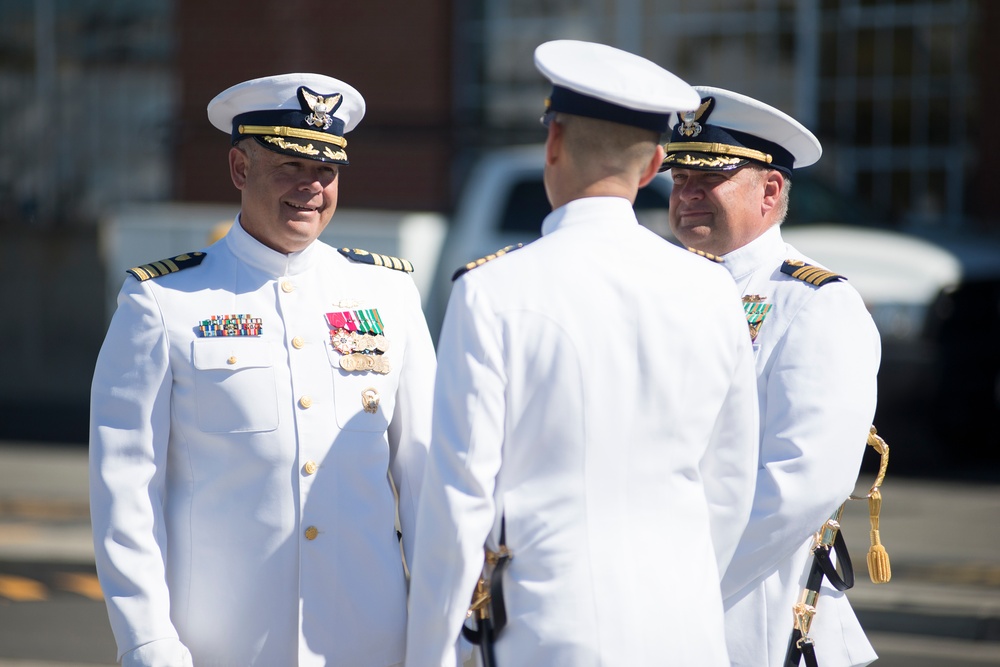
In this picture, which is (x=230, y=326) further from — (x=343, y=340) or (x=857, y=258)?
(x=857, y=258)

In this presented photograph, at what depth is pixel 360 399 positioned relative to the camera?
2900 mm

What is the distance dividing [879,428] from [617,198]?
26.4ft

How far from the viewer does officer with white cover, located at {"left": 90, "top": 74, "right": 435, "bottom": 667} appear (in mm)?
2711

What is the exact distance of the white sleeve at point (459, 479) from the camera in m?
2.25

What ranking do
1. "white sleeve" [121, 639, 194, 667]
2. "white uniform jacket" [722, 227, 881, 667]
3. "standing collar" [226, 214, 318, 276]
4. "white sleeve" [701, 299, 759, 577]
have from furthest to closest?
"standing collar" [226, 214, 318, 276] < "white uniform jacket" [722, 227, 881, 667] < "white sleeve" [121, 639, 194, 667] < "white sleeve" [701, 299, 759, 577]

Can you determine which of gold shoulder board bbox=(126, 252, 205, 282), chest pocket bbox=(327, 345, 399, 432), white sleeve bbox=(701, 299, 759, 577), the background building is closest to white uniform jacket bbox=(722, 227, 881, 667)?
white sleeve bbox=(701, 299, 759, 577)

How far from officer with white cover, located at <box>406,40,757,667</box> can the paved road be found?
12.4ft

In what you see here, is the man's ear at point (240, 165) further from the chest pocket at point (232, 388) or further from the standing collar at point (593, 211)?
the standing collar at point (593, 211)

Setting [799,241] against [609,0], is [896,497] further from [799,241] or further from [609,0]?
[609,0]

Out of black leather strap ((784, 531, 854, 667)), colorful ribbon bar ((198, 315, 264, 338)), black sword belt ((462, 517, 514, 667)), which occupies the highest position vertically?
colorful ribbon bar ((198, 315, 264, 338))

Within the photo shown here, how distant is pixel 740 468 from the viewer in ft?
8.29

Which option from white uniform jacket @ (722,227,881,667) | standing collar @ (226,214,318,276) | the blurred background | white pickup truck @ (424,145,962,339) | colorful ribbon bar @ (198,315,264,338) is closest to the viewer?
white uniform jacket @ (722,227,881,667)

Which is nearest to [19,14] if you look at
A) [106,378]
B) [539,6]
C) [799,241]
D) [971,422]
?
[539,6]

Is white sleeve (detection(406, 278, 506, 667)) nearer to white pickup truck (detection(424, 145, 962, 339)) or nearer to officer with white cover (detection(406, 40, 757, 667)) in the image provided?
officer with white cover (detection(406, 40, 757, 667))
